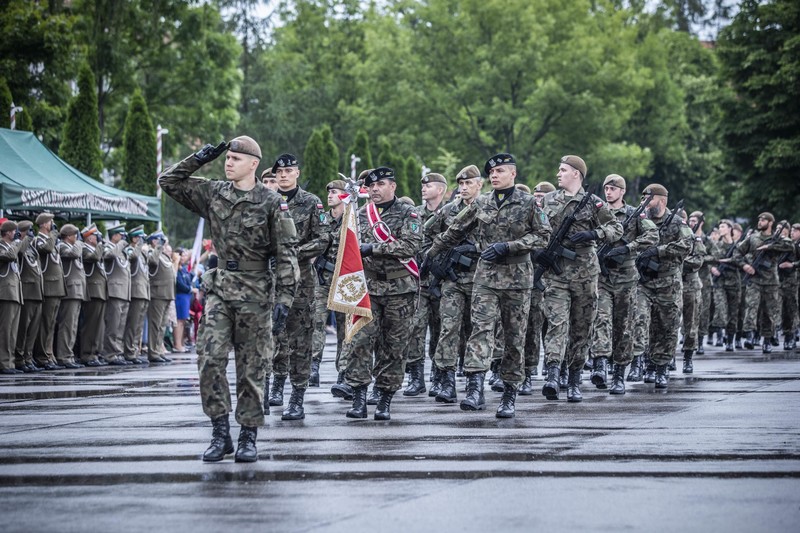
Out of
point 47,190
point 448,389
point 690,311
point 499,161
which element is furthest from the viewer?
point 47,190

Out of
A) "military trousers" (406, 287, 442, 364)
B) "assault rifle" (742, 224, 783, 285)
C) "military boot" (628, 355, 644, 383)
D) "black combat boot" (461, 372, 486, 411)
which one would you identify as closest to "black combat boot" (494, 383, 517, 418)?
"black combat boot" (461, 372, 486, 411)

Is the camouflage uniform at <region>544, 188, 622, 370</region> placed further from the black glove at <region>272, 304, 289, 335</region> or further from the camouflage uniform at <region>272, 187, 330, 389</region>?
the black glove at <region>272, 304, 289, 335</region>

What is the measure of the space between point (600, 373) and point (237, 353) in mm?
6807

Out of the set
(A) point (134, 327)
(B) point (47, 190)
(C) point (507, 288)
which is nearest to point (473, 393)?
(C) point (507, 288)

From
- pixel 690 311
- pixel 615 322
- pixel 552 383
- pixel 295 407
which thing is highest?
pixel 690 311

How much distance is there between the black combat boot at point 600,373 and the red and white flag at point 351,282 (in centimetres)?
435

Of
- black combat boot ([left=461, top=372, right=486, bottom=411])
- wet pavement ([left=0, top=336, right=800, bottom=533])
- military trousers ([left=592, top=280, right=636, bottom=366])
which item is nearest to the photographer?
wet pavement ([left=0, top=336, right=800, bottom=533])

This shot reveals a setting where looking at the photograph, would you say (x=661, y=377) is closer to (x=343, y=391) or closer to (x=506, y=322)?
(x=343, y=391)

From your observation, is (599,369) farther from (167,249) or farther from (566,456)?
(167,249)

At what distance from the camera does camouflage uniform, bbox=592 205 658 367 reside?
14.5 m

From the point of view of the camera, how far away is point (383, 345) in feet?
36.8

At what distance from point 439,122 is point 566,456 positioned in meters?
48.2

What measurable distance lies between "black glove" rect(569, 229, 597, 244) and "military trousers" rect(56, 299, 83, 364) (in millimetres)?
9324

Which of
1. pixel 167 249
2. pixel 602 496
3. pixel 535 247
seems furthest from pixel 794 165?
pixel 602 496
